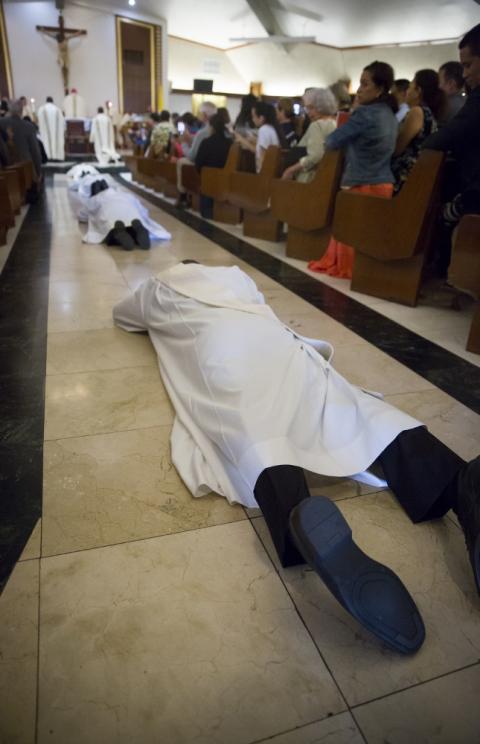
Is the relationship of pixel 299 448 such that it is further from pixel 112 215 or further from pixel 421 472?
pixel 112 215

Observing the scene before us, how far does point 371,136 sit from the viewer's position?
2.90m

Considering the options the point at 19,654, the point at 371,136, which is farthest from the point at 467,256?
the point at 19,654

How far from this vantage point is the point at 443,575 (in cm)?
103

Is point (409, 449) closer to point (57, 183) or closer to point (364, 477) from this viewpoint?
point (364, 477)

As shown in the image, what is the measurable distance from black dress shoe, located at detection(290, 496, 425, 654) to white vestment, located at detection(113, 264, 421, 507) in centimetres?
17

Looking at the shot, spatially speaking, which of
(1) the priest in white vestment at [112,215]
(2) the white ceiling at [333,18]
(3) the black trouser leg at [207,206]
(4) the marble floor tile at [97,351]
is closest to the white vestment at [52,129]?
(2) the white ceiling at [333,18]

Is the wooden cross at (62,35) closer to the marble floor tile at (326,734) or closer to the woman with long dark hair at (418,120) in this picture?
the woman with long dark hair at (418,120)

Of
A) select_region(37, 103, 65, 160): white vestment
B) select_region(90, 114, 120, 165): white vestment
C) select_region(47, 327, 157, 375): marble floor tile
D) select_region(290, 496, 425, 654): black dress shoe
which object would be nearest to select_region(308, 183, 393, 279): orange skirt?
select_region(47, 327, 157, 375): marble floor tile

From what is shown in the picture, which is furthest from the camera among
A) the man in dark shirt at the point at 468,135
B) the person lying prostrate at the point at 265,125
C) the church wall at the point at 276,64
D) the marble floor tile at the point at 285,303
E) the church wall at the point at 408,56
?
the church wall at the point at 276,64

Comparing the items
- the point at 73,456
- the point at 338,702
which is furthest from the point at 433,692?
the point at 73,456

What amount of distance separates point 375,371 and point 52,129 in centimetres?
1193

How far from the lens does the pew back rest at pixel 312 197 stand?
3273 mm

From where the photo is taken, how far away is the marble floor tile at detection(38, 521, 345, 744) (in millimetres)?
758

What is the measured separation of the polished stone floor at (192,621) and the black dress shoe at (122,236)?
8.24 ft
